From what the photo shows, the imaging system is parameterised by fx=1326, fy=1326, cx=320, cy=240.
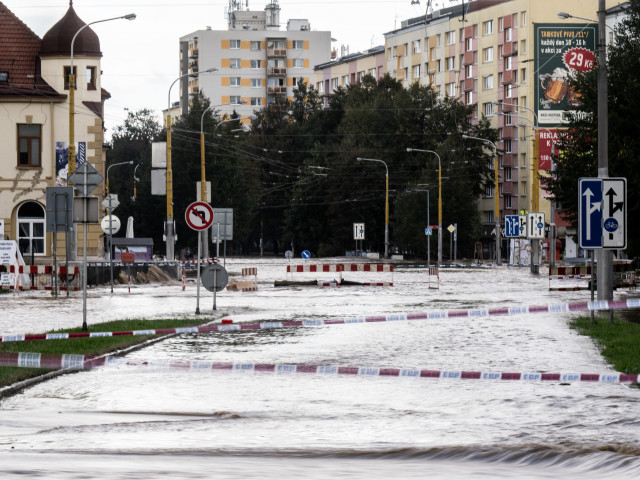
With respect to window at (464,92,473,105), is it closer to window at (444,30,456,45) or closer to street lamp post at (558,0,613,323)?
window at (444,30,456,45)

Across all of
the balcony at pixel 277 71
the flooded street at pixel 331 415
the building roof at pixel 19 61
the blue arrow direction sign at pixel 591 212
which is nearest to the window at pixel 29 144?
the building roof at pixel 19 61

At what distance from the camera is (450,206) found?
100 metres

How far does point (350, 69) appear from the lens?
151750mm

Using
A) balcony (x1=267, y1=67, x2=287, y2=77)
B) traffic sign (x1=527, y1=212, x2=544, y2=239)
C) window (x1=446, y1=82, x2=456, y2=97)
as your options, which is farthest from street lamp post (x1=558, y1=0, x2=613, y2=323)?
balcony (x1=267, y1=67, x2=287, y2=77)

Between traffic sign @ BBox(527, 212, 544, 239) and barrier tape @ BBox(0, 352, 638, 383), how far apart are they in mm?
42152

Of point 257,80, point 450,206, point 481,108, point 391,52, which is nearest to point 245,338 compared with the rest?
point 450,206

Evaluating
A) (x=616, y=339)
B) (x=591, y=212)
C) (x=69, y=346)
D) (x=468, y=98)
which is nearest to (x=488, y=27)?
(x=468, y=98)

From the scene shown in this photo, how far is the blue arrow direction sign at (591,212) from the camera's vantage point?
21391 mm

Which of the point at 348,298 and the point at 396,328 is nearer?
the point at 396,328

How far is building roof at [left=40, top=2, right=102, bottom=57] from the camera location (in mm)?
60125

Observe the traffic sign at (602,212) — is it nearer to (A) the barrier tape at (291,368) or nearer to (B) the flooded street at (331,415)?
(B) the flooded street at (331,415)

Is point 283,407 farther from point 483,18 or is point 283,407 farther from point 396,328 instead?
point 483,18

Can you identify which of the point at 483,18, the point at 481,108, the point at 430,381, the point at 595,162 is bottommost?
the point at 430,381

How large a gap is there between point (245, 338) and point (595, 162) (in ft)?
60.2
